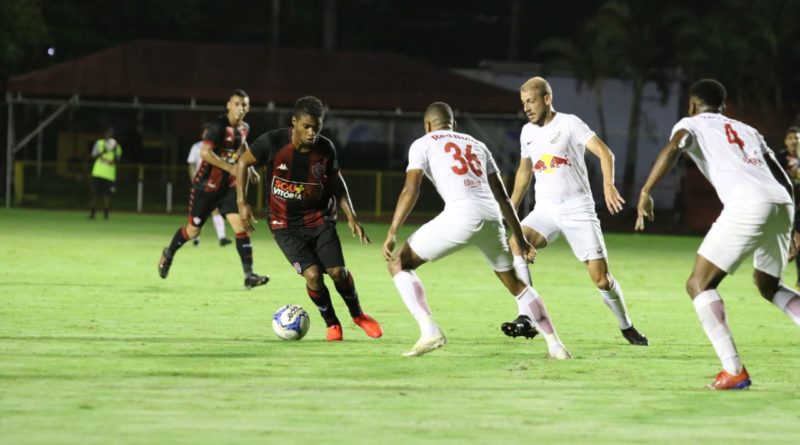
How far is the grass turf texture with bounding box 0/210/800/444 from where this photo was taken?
7699 millimetres

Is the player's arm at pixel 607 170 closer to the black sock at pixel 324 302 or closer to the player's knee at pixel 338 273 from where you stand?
the player's knee at pixel 338 273

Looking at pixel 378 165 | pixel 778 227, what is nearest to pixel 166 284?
pixel 778 227

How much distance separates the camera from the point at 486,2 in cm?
6500

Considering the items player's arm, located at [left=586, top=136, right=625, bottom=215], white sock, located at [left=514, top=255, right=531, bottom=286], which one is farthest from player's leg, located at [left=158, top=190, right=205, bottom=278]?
player's arm, located at [left=586, top=136, right=625, bottom=215]

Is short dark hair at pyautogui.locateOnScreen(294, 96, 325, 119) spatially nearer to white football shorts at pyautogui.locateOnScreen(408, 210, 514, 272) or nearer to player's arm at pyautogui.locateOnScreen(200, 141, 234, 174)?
white football shorts at pyautogui.locateOnScreen(408, 210, 514, 272)

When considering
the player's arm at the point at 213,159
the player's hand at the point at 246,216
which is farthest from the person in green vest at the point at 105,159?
the player's hand at the point at 246,216

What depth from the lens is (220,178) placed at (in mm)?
17031

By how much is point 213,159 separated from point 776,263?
8260mm

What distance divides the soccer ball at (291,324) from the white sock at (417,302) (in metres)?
1.22

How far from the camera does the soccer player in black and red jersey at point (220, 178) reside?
16.5 m

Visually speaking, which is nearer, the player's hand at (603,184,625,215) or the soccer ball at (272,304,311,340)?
the player's hand at (603,184,625,215)

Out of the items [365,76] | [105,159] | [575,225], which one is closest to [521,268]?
[575,225]

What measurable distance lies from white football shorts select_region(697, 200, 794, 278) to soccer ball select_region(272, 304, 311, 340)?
11.9ft

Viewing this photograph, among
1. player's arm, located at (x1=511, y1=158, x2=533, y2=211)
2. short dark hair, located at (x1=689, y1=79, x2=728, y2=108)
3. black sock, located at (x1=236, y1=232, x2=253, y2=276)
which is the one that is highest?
short dark hair, located at (x1=689, y1=79, x2=728, y2=108)
